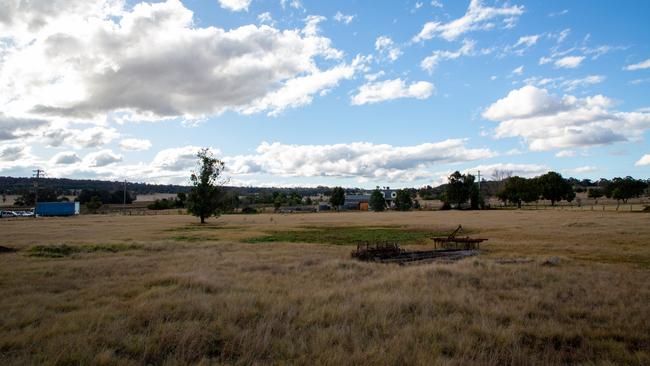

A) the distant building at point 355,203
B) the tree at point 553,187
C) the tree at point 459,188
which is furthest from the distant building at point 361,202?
the tree at point 553,187

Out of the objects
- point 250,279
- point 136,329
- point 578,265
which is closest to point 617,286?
point 578,265

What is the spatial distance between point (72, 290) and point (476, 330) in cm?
1148

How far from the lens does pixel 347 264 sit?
60.9 ft

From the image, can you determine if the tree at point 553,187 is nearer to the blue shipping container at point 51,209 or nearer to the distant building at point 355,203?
the distant building at point 355,203

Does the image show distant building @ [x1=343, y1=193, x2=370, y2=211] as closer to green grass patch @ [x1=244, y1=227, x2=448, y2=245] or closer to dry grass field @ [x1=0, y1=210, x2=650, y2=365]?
green grass patch @ [x1=244, y1=227, x2=448, y2=245]

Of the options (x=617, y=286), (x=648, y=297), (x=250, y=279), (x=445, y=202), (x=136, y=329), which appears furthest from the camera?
(x=445, y=202)

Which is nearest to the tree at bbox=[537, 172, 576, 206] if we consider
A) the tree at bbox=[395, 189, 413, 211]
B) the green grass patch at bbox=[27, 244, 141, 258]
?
the tree at bbox=[395, 189, 413, 211]

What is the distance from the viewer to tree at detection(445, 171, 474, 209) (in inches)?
4336

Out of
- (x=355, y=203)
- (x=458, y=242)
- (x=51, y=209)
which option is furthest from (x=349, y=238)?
(x=355, y=203)

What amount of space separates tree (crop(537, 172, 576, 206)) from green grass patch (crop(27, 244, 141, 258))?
109m

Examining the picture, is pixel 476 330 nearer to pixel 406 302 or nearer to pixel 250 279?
pixel 406 302

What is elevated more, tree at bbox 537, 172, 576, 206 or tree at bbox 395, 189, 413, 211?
tree at bbox 537, 172, 576, 206

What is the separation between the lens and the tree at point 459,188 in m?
110

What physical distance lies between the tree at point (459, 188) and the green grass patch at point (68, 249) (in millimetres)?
96430
